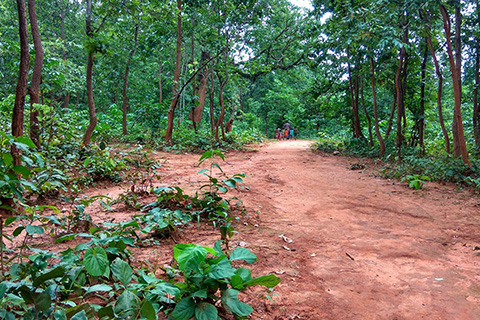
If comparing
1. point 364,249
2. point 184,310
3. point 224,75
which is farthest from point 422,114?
point 184,310

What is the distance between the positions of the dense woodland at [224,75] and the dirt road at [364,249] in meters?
0.87

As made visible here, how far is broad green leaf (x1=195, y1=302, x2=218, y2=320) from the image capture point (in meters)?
1.37

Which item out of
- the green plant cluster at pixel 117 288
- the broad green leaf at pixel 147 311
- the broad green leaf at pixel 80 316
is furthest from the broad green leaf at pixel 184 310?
the broad green leaf at pixel 80 316

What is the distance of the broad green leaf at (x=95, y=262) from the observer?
1466mm

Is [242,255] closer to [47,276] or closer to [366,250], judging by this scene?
[47,276]

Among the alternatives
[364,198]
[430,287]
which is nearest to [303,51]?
[364,198]

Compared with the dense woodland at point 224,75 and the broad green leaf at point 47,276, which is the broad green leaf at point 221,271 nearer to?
the dense woodland at point 224,75

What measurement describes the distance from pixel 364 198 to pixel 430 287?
2.76 meters

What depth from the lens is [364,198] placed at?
4.85m

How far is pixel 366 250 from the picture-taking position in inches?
112

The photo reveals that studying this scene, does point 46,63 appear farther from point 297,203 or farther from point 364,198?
point 364,198

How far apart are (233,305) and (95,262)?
29.1 inches

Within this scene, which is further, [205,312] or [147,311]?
[205,312]

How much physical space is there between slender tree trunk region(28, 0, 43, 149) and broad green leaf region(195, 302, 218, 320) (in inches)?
148
